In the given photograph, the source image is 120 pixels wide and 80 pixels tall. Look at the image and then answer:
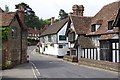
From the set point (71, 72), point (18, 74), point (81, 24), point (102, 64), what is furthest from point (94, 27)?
point (18, 74)

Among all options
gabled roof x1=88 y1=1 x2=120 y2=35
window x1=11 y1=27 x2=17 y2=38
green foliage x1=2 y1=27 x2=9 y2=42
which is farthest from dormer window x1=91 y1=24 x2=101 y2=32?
green foliage x1=2 y1=27 x2=9 y2=42

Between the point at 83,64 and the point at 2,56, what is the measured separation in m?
12.0

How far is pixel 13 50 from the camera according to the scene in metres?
40.2

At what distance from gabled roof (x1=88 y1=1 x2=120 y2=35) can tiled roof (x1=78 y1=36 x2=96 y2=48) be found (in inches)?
52.7

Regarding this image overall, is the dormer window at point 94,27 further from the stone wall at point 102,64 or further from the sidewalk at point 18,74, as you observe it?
the sidewalk at point 18,74

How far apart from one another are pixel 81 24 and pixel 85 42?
6.69 m

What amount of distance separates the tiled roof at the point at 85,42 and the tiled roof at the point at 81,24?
2.64 metres

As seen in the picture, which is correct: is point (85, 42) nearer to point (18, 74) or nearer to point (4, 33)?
point (4, 33)

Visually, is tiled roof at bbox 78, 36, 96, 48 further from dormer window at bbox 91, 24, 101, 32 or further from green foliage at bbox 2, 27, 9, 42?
green foliage at bbox 2, 27, 9, 42

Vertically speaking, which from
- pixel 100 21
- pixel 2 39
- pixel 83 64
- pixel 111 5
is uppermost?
pixel 111 5

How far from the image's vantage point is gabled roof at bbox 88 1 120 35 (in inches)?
1614

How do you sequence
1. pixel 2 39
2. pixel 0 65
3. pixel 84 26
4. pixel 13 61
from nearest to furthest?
pixel 0 65, pixel 2 39, pixel 13 61, pixel 84 26

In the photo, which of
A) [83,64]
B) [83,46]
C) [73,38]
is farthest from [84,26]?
[83,64]

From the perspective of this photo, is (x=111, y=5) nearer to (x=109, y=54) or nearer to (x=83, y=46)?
(x=83, y=46)
